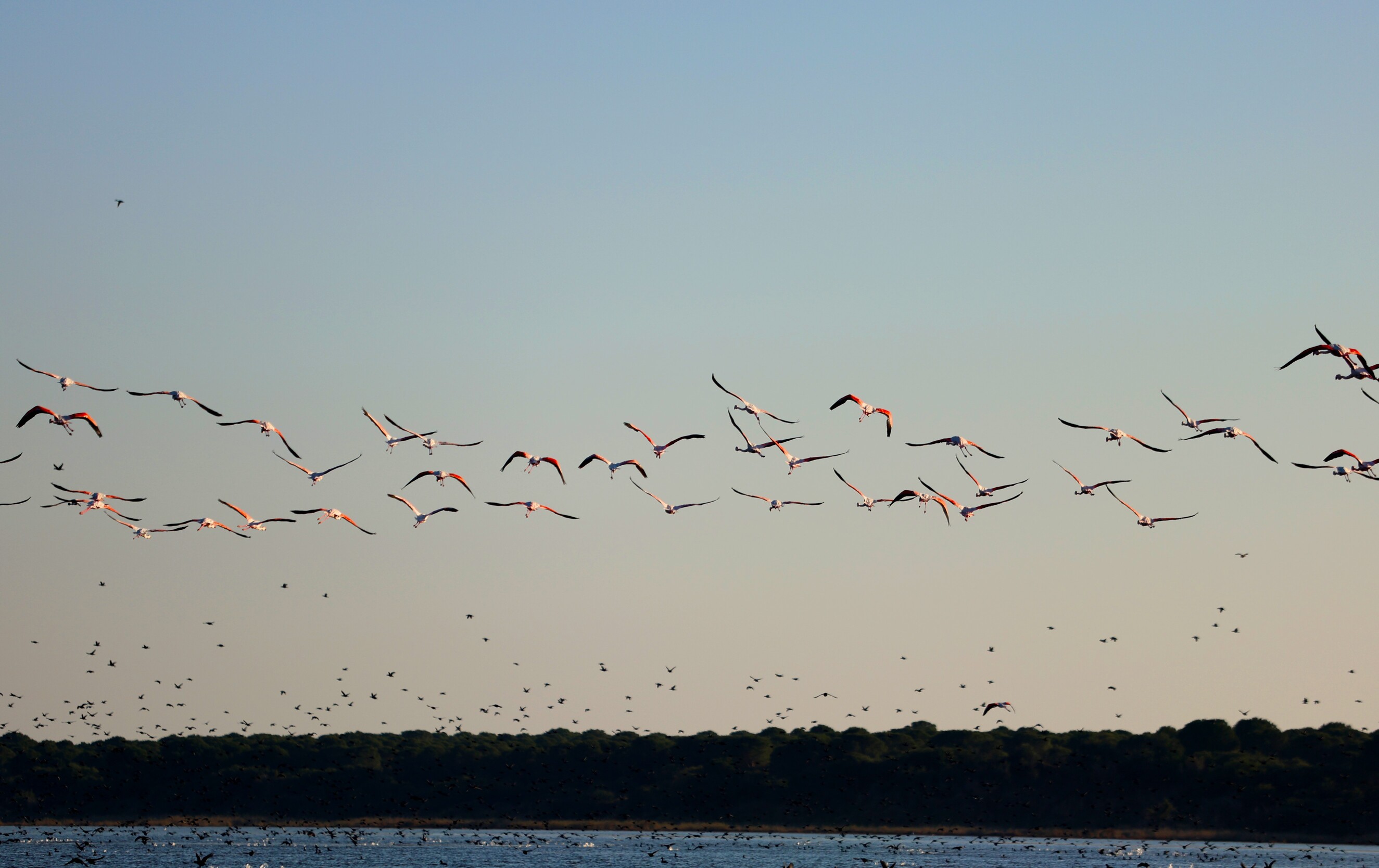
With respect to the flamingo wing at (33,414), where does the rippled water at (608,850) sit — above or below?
below

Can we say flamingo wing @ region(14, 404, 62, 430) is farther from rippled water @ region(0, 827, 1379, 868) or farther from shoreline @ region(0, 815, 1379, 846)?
shoreline @ region(0, 815, 1379, 846)

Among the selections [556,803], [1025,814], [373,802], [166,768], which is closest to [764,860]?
[1025,814]

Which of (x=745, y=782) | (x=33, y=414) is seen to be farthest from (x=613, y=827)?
(x=33, y=414)

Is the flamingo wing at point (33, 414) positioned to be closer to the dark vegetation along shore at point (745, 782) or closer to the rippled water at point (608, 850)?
the rippled water at point (608, 850)

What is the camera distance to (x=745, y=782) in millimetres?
154875

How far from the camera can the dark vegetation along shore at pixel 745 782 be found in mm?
135500

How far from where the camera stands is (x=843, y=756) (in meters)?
156

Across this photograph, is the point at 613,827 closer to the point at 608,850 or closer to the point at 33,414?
the point at 608,850

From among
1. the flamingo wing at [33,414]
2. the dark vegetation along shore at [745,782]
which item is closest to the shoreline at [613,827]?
A: the dark vegetation along shore at [745,782]

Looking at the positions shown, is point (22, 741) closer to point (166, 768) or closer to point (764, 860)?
point (166, 768)

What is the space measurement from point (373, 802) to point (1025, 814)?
7328cm

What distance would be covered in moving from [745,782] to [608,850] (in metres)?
35.5

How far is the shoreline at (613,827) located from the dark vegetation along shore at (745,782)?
39 centimetres

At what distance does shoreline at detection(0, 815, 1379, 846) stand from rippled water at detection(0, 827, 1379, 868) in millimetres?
1058
